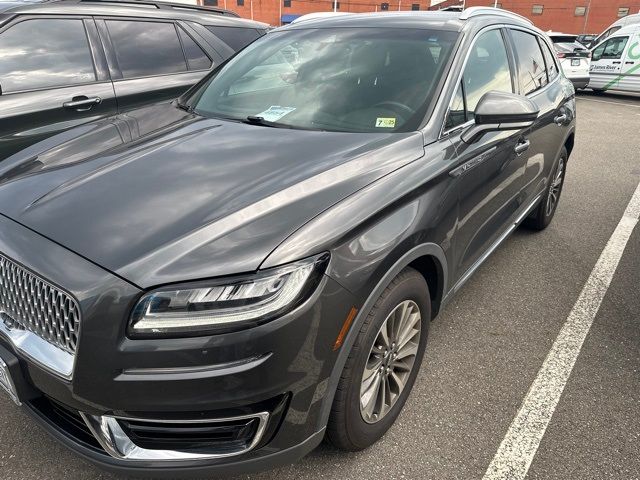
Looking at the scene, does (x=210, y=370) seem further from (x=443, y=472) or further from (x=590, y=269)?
(x=590, y=269)

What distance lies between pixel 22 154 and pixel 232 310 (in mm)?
1658

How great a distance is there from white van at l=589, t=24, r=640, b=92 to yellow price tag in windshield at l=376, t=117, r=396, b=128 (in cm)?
1413

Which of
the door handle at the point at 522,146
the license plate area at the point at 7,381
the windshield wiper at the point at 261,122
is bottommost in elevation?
the license plate area at the point at 7,381

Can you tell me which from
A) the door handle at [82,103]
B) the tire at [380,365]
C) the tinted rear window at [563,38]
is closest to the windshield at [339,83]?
the tire at [380,365]

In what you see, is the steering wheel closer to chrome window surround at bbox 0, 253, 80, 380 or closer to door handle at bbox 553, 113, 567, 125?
chrome window surround at bbox 0, 253, 80, 380

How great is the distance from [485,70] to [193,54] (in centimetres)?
302

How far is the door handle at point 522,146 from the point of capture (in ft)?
9.99

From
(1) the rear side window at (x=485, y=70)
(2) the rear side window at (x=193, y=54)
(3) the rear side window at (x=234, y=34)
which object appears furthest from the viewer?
(3) the rear side window at (x=234, y=34)

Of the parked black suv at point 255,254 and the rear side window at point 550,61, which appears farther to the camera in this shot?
the rear side window at point 550,61

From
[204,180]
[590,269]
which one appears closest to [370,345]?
[204,180]

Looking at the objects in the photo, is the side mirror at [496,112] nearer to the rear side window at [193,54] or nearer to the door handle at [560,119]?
the door handle at [560,119]

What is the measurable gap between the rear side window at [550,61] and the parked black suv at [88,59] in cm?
301

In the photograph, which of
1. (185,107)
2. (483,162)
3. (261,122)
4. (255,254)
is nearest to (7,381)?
(255,254)

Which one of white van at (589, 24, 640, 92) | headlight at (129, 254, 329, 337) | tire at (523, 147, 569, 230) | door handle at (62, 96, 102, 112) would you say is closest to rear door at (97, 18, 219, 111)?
door handle at (62, 96, 102, 112)
